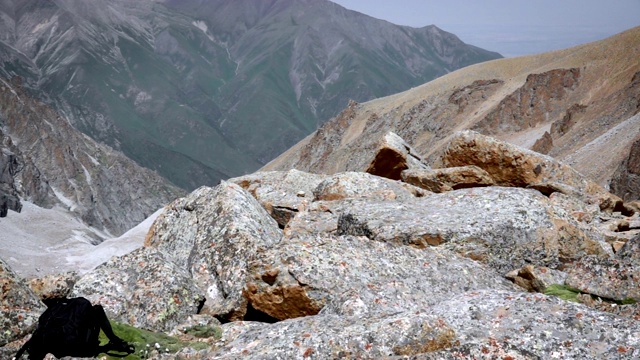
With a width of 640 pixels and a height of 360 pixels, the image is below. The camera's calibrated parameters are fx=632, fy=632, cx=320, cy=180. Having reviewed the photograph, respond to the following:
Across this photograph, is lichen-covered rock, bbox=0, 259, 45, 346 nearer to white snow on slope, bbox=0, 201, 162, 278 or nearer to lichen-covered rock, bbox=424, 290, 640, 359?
lichen-covered rock, bbox=424, 290, 640, 359

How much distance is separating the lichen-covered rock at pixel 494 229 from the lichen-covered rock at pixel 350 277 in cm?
107

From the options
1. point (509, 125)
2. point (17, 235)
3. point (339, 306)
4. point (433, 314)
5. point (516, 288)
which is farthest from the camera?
point (17, 235)

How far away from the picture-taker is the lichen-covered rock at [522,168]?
22.8 m

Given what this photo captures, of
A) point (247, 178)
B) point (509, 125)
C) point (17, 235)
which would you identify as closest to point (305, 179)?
point (247, 178)

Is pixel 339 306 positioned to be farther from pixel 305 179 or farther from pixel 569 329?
pixel 305 179

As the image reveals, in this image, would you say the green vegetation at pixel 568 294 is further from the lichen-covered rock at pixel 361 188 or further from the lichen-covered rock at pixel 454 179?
the lichen-covered rock at pixel 454 179

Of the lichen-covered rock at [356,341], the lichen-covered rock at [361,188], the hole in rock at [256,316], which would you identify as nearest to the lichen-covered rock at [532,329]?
the lichen-covered rock at [356,341]

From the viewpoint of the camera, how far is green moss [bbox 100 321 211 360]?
11150mm

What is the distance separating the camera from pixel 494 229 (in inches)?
615

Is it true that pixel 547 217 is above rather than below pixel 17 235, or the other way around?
above

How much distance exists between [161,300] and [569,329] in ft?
27.6

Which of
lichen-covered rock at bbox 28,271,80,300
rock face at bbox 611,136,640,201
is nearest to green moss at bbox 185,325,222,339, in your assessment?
lichen-covered rock at bbox 28,271,80,300

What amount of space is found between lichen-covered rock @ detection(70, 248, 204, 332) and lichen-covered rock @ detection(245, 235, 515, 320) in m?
1.67

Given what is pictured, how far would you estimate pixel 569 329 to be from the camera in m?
9.02
